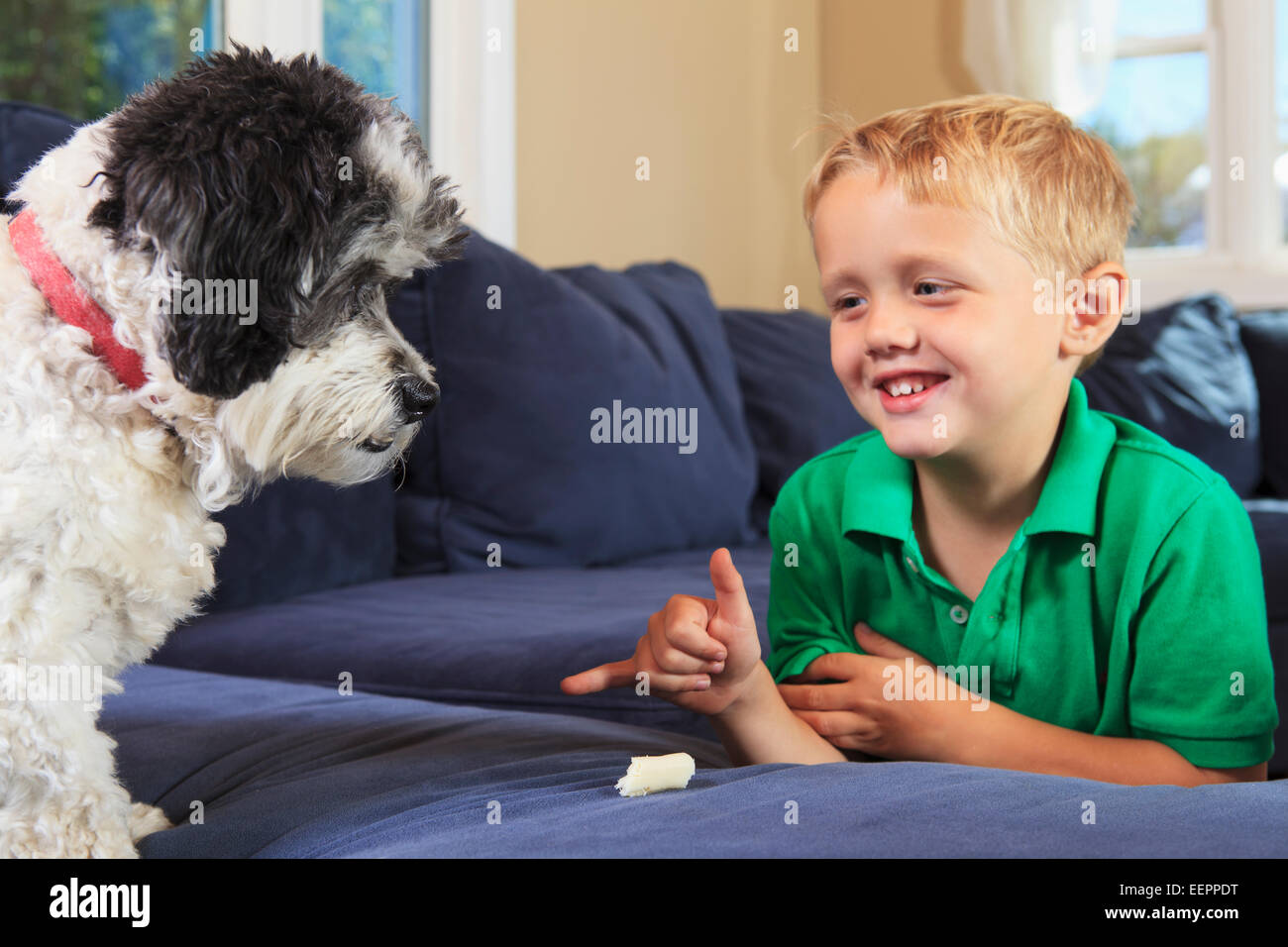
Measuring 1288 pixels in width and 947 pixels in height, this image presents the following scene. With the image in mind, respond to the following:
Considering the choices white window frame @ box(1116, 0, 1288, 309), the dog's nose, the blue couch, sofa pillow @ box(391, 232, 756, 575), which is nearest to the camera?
the blue couch

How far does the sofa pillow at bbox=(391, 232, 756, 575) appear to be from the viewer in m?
2.15

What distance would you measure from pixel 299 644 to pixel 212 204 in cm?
85

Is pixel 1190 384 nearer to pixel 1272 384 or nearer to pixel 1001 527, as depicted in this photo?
pixel 1272 384

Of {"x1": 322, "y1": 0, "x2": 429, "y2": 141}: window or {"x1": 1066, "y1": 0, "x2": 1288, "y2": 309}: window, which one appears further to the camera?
{"x1": 1066, "y1": 0, "x2": 1288, "y2": 309}: window

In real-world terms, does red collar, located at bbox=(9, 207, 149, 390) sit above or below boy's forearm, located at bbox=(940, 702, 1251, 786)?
above

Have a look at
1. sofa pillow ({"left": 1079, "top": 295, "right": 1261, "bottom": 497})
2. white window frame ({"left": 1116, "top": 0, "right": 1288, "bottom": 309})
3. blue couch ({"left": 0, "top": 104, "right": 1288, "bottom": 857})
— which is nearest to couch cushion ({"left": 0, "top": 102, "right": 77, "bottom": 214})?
blue couch ({"left": 0, "top": 104, "right": 1288, "bottom": 857})

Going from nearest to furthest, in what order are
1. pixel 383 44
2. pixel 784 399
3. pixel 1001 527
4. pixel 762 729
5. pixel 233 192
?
pixel 233 192
pixel 762 729
pixel 1001 527
pixel 784 399
pixel 383 44

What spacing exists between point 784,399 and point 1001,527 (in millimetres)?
1597

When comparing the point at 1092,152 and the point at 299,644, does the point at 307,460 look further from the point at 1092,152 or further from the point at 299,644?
the point at 1092,152

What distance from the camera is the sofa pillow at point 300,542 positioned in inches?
70.2

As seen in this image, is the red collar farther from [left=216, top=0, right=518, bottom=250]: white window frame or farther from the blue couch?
[left=216, top=0, right=518, bottom=250]: white window frame

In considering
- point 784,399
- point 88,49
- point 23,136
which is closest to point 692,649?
point 23,136

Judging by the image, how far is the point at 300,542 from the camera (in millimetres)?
1887
